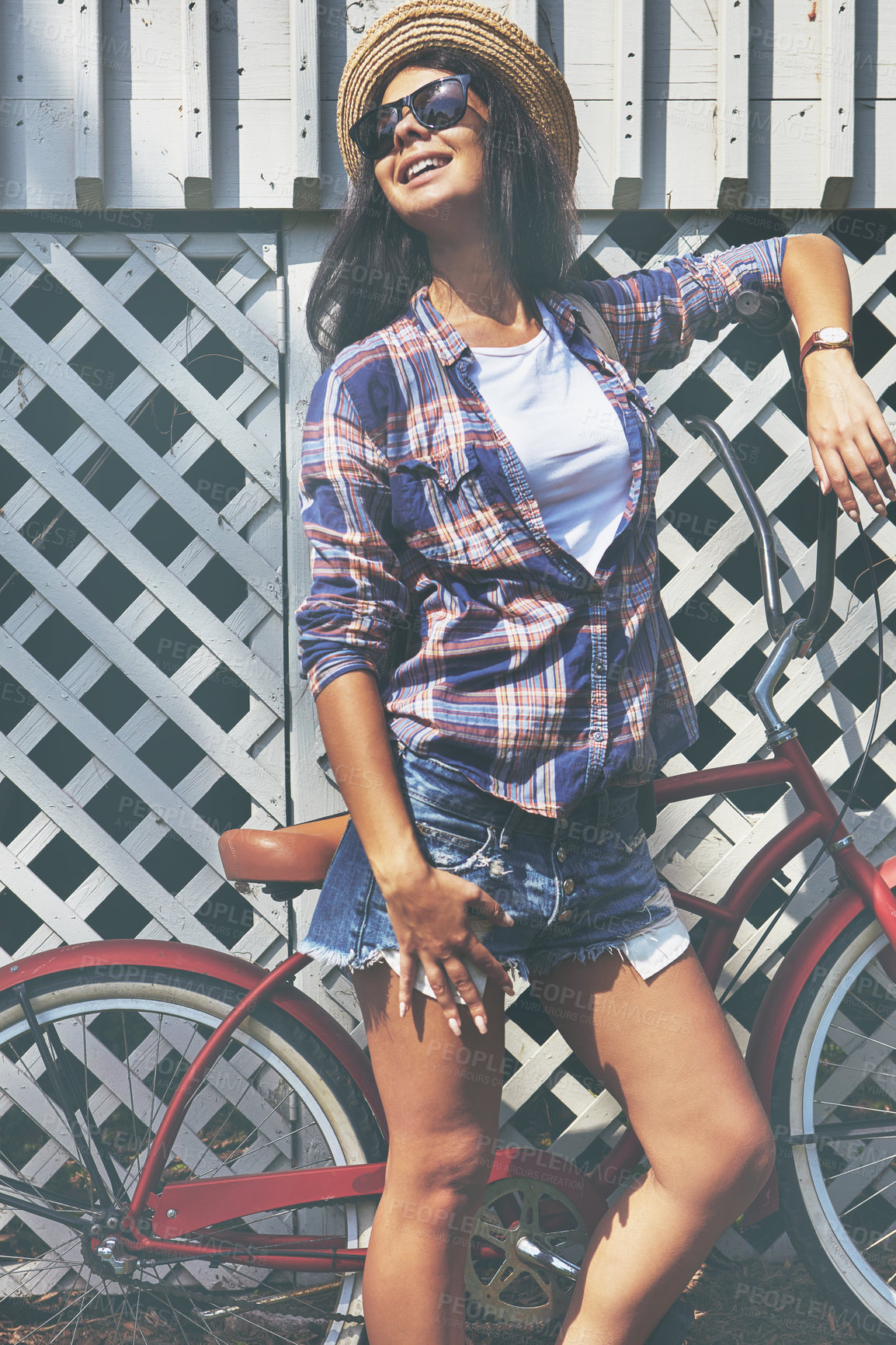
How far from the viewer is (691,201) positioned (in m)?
1.75

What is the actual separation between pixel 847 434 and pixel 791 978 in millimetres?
862

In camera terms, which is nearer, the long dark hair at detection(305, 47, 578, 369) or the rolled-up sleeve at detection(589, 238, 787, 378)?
Answer: the long dark hair at detection(305, 47, 578, 369)

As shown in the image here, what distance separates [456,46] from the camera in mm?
1158

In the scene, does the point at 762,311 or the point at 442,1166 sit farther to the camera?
the point at 762,311

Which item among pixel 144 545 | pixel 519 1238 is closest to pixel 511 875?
pixel 519 1238

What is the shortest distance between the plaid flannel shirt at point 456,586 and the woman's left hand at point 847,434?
0.28 meters

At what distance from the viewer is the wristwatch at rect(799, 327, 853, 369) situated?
125 centimetres

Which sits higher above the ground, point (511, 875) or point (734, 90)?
point (734, 90)

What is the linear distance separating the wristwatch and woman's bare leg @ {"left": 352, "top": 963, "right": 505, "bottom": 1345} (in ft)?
3.14

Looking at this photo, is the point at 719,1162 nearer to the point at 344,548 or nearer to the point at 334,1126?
the point at 334,1126

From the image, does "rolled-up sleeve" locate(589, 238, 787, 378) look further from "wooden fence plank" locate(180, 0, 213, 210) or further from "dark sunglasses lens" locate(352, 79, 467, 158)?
"wooden fence plank" locate(180, 0, 213, 210)

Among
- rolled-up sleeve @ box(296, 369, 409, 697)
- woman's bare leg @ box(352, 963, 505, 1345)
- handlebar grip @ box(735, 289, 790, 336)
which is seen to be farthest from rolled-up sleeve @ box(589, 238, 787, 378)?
woman's bare leg @ box(352, 963, 505, 1345)

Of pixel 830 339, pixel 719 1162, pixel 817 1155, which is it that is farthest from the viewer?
pixel 817 1155

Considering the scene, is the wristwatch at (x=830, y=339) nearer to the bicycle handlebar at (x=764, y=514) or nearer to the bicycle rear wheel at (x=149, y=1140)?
the bicycle handlebar at (x=764, y=514)
